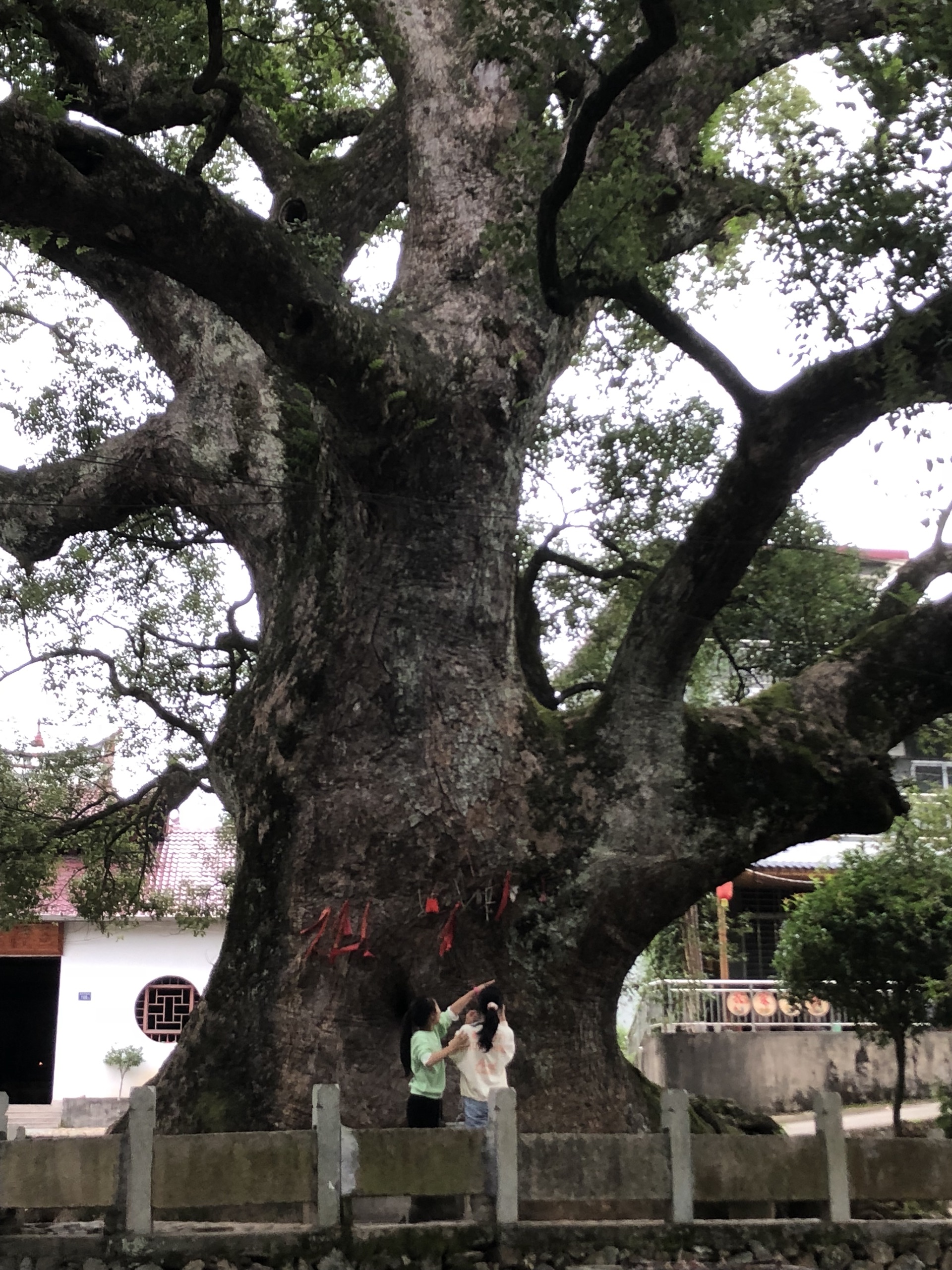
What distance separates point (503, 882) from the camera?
8.30 m

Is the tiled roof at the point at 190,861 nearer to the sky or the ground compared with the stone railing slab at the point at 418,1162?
nearer to the sky

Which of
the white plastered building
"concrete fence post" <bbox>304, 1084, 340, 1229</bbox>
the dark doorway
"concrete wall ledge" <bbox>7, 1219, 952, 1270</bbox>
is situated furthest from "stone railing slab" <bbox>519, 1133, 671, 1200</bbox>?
the dark doorway

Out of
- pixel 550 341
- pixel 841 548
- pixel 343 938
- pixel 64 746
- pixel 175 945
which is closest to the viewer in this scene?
pixel 343 938

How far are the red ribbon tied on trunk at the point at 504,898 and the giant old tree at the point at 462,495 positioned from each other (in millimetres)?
54

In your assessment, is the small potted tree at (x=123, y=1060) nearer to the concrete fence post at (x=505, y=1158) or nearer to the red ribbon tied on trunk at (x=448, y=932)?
the red ribbon tied on trunk at (x=448, y=932)

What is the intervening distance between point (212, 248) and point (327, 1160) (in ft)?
16.5

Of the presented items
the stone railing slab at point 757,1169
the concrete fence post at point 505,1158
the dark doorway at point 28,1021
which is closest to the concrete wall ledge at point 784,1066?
the stone railing slab at point 757,1169

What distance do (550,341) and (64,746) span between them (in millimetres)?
7740

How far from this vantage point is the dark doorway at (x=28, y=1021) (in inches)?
851

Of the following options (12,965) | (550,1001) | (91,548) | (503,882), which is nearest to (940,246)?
(503,882)

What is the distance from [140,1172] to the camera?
6.53m

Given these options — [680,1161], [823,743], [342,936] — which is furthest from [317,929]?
[823,743]

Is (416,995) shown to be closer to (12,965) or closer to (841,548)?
(841,548)

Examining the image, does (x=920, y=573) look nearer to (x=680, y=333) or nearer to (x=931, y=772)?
(x=680, y=333)
